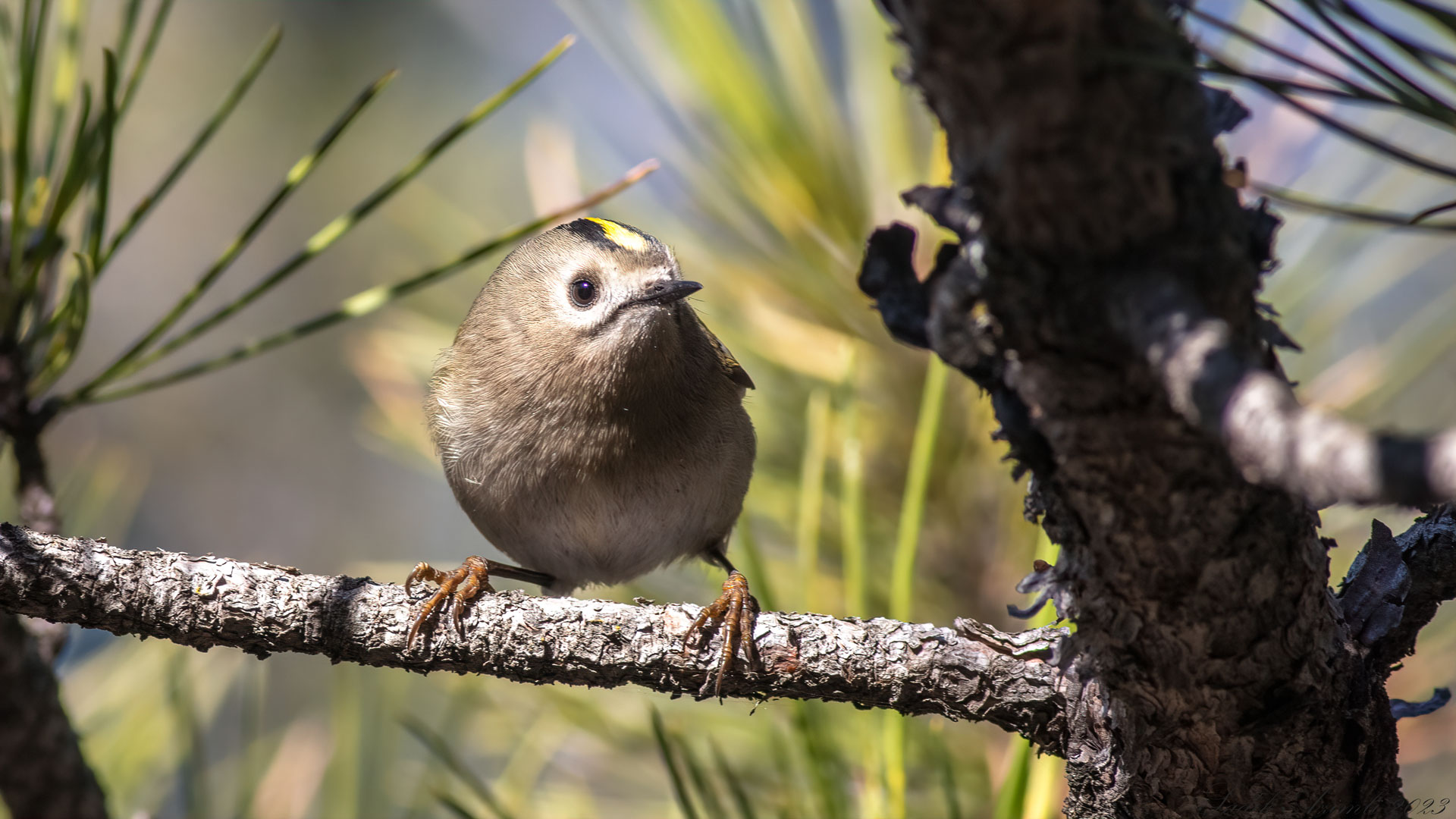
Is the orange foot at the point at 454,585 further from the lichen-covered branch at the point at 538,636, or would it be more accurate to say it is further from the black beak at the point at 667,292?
the black beak at the point at 667,292

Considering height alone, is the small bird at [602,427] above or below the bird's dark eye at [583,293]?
below

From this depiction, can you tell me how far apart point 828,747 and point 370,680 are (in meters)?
1.69

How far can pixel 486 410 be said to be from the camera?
1.97m

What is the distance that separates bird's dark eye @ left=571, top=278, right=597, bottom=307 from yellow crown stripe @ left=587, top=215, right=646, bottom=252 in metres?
0.09

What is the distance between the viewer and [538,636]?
112cm

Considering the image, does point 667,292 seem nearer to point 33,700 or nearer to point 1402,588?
point 33,700

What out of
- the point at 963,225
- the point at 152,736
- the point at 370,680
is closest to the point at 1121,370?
the point at 963,225

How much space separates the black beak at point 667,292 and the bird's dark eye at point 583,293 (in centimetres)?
12

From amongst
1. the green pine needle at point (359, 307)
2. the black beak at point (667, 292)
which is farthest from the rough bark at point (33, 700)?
the black beak at point (667, 292)

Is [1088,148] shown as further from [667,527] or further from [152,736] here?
[152,736]

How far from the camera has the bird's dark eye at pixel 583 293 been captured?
6.74ft

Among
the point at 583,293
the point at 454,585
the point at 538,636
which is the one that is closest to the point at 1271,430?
the point at 538,636

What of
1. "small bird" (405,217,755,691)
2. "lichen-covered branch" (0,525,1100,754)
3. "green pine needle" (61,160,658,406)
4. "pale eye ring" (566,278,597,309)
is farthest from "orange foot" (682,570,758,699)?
"pale eye ring" (566,278,597,309)

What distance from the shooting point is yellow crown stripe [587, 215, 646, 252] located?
6.70ft
